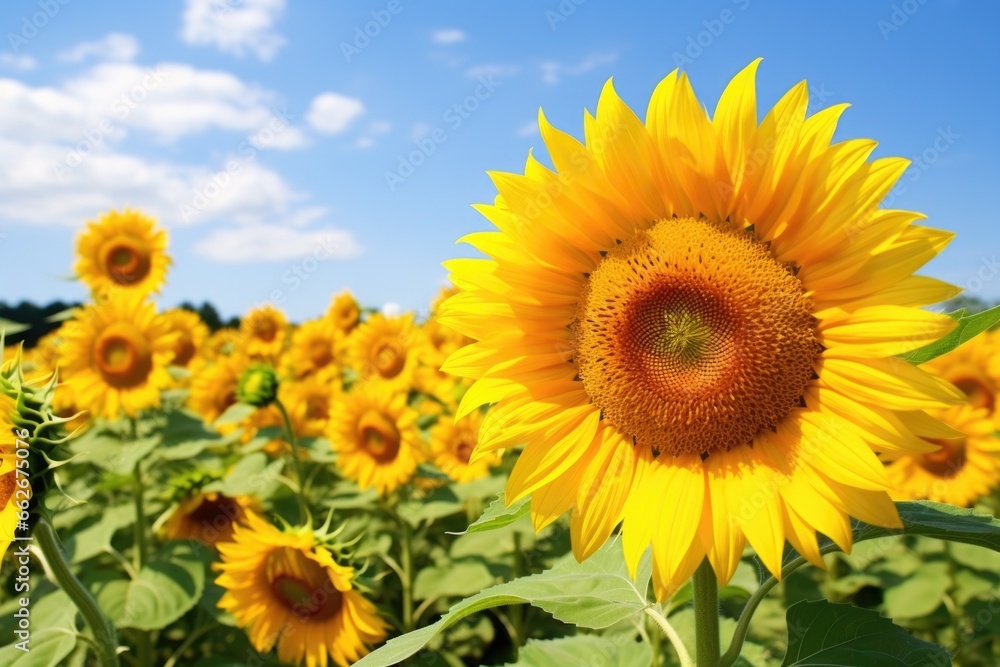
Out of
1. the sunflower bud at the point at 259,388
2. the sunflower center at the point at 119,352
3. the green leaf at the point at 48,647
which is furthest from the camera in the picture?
the sunflower center at the point at 119,352

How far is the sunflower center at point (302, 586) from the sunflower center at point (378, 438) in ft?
5.05

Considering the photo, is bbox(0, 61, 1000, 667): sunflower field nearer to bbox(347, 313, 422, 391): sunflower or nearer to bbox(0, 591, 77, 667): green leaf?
bbox(0, 591, 77, 667): green leaf

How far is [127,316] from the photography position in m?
5.14

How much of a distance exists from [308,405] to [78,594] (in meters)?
3.76

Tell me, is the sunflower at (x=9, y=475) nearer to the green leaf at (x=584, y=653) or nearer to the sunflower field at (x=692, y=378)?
the sunflower field at (x=692, y=378)

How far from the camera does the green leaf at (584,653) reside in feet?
6.69

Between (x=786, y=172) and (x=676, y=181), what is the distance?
23 cm

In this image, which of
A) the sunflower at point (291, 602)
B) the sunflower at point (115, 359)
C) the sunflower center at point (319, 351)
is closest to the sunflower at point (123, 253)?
the sunflower at point (115, 359)

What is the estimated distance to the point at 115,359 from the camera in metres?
5.04

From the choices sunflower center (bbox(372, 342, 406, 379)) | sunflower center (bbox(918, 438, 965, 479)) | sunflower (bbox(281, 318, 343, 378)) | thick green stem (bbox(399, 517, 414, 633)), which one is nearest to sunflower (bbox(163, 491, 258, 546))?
thick green stem (bbox(399, 517, 414, 633))

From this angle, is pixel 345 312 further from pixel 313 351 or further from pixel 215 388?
pixel 215 388

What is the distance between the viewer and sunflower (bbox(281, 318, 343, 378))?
7551 millimetres

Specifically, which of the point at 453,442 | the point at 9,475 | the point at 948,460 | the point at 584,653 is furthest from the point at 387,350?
the point at 584,653

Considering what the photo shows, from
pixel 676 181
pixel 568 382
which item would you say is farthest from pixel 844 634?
pixel 676 181
